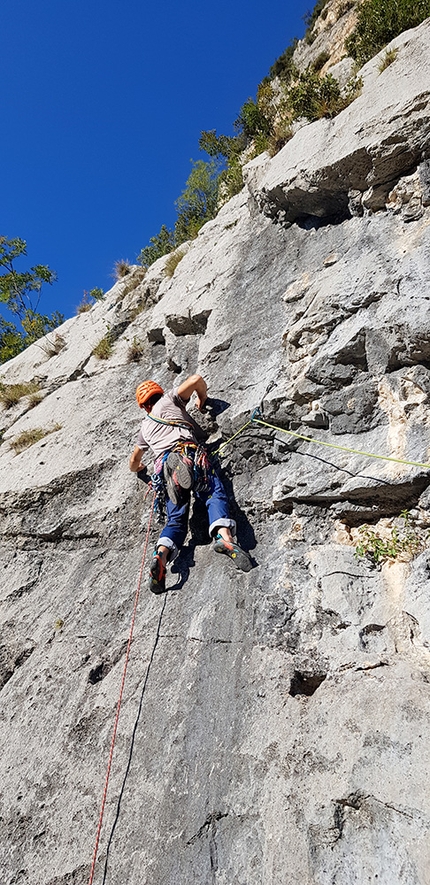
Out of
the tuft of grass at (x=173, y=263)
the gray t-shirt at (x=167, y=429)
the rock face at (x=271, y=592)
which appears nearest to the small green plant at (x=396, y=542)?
the rock face at (x=271, y=592)

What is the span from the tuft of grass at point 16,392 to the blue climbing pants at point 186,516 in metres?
5.41

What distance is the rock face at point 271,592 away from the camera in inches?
119

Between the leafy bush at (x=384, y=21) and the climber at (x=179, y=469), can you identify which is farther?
the leafy bush at (x=384, y=21)

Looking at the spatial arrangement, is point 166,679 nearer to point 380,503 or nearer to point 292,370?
point 380,503

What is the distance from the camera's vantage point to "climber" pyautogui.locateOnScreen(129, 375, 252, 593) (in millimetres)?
4648

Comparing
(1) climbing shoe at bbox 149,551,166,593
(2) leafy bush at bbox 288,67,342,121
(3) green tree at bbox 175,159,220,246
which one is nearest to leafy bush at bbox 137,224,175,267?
(3) green tree at bbox 175,159,220,246

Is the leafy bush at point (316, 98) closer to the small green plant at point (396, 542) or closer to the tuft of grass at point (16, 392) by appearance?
the small green plant at point (396, 542)

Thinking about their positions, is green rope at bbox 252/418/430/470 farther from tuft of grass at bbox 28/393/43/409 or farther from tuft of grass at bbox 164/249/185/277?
tuft of grass at bbox 28/393/43/409

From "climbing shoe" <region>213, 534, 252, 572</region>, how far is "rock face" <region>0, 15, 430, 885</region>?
12 cm

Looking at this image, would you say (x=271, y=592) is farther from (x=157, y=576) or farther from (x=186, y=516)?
(x=186, y=516)

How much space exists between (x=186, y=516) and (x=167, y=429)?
42.1 inches

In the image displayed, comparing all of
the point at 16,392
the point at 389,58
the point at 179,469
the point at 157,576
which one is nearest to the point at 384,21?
the point at 389,58

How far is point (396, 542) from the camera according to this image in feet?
13.1

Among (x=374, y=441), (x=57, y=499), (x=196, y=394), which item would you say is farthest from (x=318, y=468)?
(x=57, y=499)
